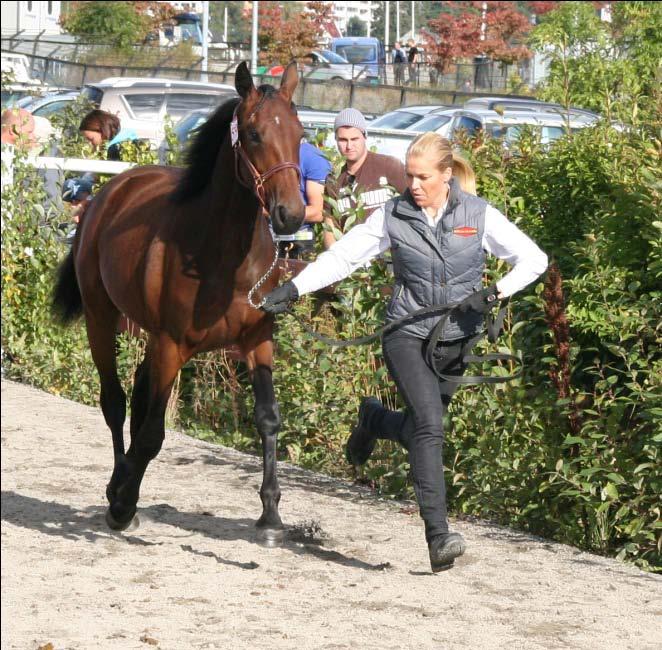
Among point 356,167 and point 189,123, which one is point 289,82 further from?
point 189,123

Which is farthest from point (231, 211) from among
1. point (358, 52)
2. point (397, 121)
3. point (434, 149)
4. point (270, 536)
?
point (358, 52)

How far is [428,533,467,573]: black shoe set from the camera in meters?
5.49

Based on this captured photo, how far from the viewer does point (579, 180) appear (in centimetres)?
684

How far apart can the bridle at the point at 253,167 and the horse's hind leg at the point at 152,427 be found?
3.02ft

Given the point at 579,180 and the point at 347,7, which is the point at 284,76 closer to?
the point at 579,180

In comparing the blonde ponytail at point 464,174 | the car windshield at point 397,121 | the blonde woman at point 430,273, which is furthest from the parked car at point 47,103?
the blonde woman at point 430,273

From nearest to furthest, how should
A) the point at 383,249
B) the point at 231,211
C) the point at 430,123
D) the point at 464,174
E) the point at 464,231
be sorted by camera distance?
1. the point at 464,231
2. the point at 383,249
3. the point at 464,174
4. the point at 231,211
5. the point at 430,123

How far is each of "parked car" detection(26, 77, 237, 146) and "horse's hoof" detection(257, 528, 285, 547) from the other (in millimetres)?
16349

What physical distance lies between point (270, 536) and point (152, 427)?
796 millimetres

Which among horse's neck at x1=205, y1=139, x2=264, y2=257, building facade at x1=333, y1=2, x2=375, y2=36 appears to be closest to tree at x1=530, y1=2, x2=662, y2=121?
horse's neck at x1=205, y1=139, x2=264, y2=257

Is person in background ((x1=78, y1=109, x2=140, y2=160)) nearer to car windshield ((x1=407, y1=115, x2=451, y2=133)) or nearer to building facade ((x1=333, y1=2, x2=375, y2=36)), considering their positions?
car windshield ((x1=407, y1=115, x2=451, y2=133))

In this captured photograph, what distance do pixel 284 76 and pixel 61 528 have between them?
247 centimetres

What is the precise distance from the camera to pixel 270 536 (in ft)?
20.9

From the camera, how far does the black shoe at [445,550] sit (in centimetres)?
549
